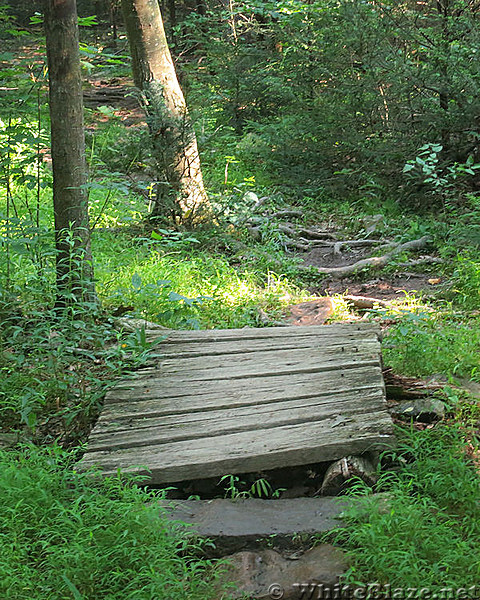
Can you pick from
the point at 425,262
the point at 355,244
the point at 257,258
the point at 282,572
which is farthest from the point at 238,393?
the point at 355,244

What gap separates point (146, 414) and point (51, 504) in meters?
0.85

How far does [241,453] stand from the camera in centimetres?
328

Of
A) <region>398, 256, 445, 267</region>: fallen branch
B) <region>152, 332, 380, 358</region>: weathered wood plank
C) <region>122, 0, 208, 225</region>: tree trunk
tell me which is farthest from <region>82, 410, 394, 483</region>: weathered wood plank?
<region>122, 0, 208, 225</region>: tree trunk

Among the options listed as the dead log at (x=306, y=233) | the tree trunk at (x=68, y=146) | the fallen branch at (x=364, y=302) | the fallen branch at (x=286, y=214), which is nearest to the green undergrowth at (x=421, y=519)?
the tree trunk at (x=68, y=146)

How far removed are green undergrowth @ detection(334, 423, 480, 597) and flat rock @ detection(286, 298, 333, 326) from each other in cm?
232

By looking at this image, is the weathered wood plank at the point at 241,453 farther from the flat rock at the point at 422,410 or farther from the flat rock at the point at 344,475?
the flat rock at the point at 422,410

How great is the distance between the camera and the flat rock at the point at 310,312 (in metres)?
5.78

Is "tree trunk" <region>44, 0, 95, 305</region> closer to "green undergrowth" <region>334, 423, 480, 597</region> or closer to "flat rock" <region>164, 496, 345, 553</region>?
"flat rock" <region>164, 496, 345, 553</region>

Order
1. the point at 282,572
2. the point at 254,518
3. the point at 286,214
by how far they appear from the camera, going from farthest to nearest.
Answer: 1. the point at 286,214
2. the point at 254,518
3. the point at 282,572

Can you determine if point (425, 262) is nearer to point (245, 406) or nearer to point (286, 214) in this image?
point (286, 214)

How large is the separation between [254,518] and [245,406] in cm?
87

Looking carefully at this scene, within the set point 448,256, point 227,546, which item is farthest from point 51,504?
point 448,256

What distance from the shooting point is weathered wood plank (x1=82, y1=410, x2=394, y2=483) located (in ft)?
10.6

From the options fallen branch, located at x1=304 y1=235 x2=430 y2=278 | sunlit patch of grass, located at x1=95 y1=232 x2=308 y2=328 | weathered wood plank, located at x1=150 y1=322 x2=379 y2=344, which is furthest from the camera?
fallen branch, located at x1=304 y1=235 x2=430 y2=278
